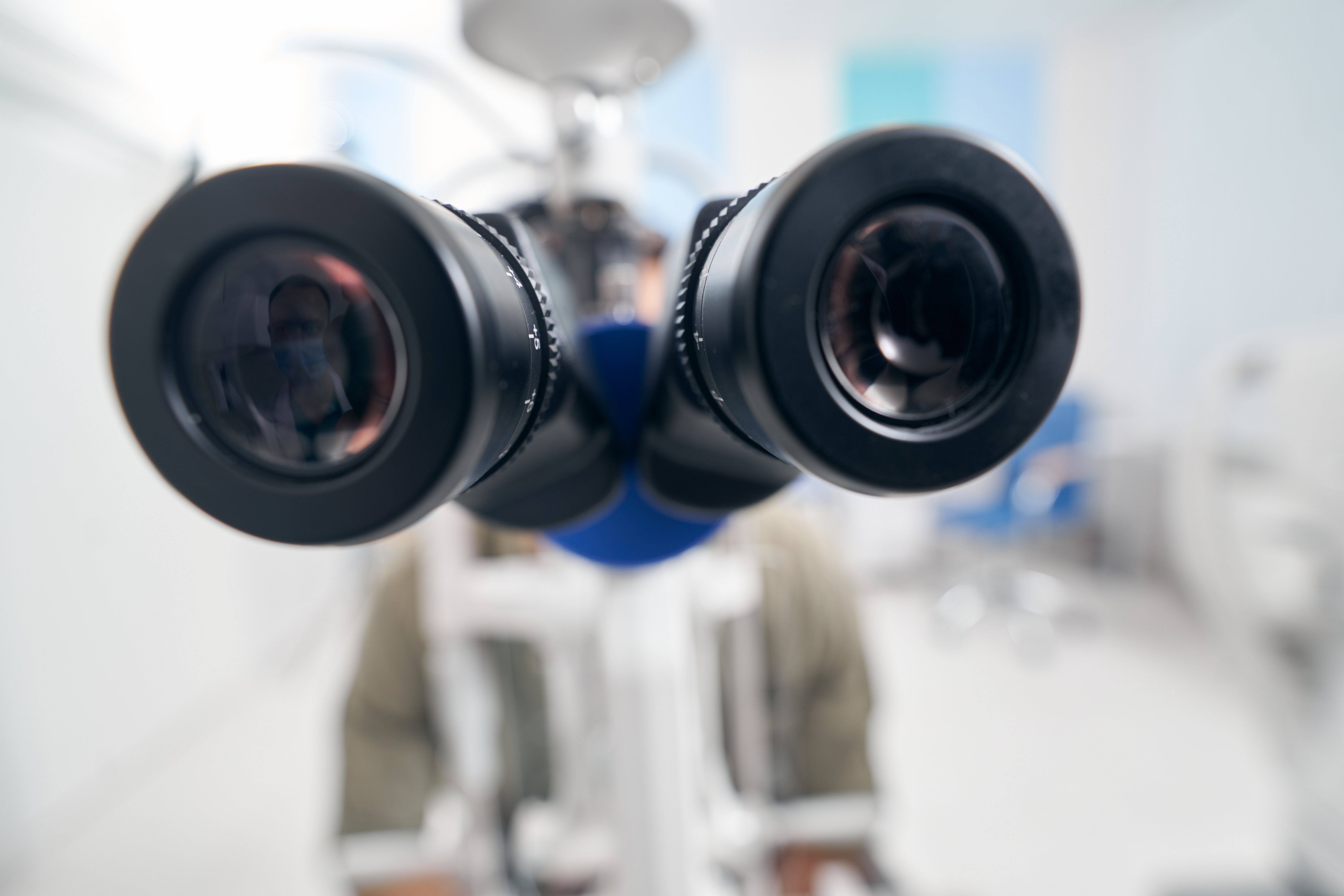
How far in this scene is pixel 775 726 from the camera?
923mm

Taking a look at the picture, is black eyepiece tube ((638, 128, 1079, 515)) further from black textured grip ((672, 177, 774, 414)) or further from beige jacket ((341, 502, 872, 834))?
beige jacket ((341, 502, 872, 834))

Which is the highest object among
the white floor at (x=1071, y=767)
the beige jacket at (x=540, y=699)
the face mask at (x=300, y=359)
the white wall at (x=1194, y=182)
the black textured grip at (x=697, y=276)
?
the white wall at (x=1194, y=182)

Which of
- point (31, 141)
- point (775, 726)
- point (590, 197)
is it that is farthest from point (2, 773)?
point (590, 197)

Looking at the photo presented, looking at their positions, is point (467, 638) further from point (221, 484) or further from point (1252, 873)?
point (1252, 873)

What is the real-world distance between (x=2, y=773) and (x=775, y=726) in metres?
1.59

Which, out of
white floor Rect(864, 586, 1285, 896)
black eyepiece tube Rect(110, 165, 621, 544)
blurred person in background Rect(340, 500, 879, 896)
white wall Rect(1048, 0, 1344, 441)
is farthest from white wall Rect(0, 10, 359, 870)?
white wall Rect(1048, 0, 1344, 441)

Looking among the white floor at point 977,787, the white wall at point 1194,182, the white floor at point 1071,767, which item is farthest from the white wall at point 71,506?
the white wall at point 1194,182

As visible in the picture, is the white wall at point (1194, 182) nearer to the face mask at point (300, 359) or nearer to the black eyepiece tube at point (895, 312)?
the black eyepiece tube at point (895, 312)

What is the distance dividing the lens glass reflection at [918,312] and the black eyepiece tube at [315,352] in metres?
0.09

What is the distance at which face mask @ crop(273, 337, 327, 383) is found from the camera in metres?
0.17

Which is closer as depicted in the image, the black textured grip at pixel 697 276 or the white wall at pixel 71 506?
the black textured grip at pixel 697 276

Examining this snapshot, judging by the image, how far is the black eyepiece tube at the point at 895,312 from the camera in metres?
0.15

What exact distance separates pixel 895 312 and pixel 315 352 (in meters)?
0.15

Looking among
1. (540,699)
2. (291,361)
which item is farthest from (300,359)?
(540,699)
